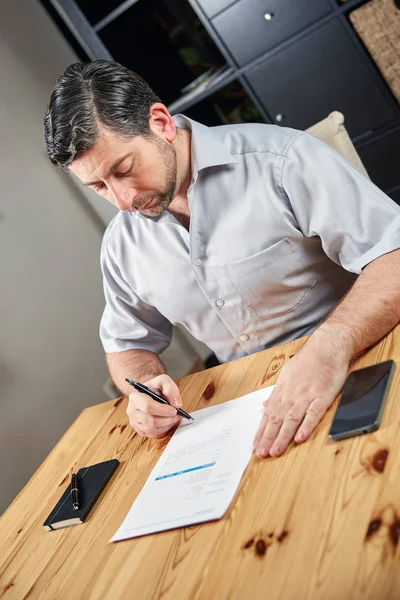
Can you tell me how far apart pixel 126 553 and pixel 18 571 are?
10.2 inches

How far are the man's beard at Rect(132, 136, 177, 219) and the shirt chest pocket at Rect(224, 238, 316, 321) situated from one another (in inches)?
7.8

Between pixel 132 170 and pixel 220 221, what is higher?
pixel 132 170

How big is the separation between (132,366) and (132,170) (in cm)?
48

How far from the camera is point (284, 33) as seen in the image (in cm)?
251

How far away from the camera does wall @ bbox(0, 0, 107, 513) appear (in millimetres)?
2328

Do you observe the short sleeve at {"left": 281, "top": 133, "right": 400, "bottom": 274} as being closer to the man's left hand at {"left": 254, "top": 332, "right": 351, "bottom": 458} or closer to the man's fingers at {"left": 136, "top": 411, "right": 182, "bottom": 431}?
the man's left hand at {"left": 254, "top": 332, "right": 351, "bottom": 458}

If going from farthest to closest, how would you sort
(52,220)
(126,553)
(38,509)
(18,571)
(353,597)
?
(52,220), (38,509), (18,571), (126,553), (353,597)

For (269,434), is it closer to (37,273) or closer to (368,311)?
(368,311)

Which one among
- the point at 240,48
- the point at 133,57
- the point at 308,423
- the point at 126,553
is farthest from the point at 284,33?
the point at 126,553

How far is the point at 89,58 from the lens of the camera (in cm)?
301

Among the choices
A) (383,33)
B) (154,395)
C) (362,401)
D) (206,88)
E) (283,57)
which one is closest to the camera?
(362,401)

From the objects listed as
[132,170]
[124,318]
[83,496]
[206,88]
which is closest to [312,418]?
[83,496]

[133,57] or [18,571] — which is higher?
[133,57]

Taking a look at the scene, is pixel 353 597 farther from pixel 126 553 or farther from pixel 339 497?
pixel 126 553
